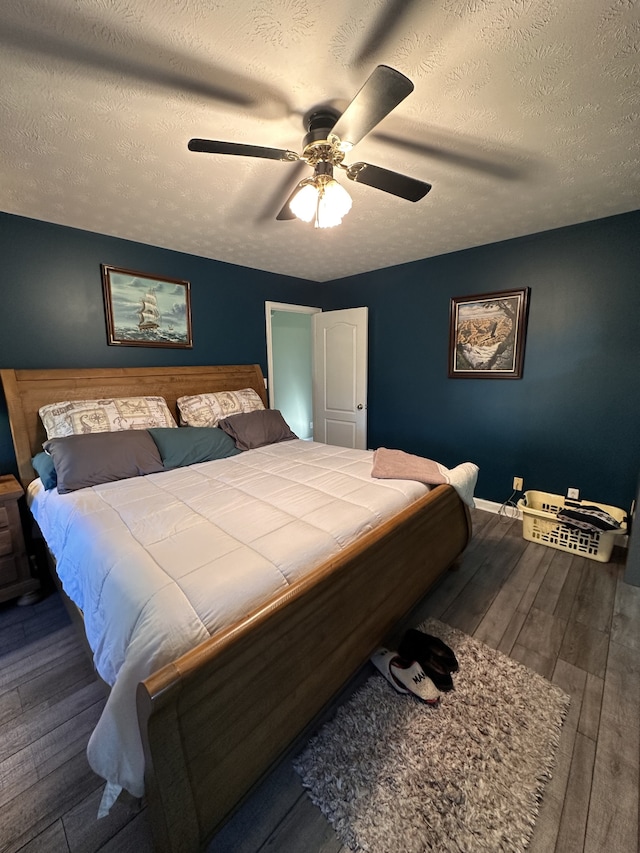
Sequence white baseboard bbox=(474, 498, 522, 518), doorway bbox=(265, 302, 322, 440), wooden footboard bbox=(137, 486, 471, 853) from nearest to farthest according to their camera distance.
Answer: wooden footboard bbox=(137, 486, 471, 853) → white baseboard bbox=(474, 498, 522, 518) → doorway bbox=(265, 302, 322, 440)

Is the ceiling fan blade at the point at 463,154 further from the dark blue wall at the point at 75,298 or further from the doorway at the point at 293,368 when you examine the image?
the doorway at the point at 293,368

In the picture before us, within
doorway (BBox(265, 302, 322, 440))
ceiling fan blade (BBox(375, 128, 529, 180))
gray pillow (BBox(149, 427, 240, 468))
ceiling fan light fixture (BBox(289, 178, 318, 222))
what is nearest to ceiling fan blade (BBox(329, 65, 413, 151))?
ceiling fan light fixture (BBox(289, 178, 318, 222))

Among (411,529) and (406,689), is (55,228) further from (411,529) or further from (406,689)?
(406,689)

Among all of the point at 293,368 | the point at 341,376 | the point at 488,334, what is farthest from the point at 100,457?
the point at 293,368

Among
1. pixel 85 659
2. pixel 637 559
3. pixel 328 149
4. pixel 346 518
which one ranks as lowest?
pixel 85 659

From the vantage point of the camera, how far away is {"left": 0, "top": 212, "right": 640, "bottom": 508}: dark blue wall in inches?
94.0

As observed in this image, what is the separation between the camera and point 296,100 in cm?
130

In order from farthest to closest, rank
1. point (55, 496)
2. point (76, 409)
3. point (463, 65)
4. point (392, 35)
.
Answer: point (76, 409) → point (55, 496) → point (463, 65) → point (392, 35)

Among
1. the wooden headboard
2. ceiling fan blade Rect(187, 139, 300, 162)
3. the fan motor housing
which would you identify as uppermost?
the fan motor housing

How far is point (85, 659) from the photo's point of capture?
65.7 inches

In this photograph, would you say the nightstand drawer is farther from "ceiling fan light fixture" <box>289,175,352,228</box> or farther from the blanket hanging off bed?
"ceiling fan light fixture" <box>289,175,352,228</box>

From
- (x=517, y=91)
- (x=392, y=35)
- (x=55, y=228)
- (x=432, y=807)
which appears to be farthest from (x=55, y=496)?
(x=517, y=91)

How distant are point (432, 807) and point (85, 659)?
1637mm

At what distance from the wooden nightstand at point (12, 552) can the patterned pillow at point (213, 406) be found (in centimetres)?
118
